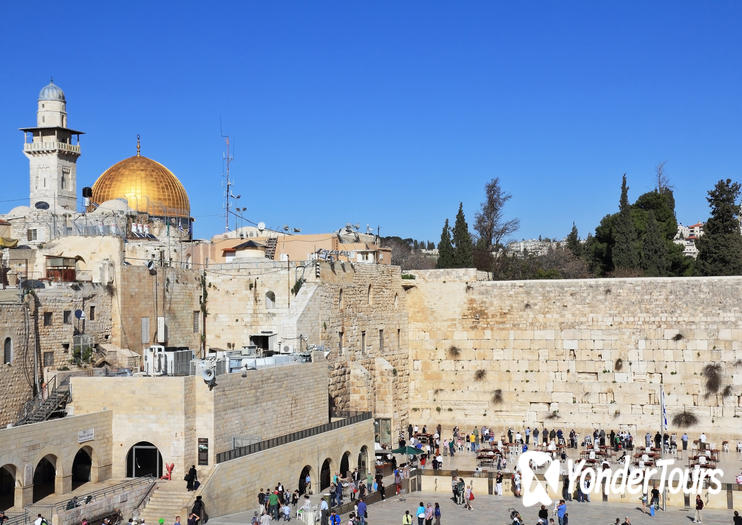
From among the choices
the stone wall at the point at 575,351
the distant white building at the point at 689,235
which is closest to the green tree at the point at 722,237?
the stone wall at the point at 575,351

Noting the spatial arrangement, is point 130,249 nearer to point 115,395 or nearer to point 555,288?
point 115,395

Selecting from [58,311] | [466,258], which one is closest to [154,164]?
[466,258]

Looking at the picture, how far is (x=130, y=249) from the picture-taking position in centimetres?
3005

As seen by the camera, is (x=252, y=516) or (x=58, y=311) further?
(x=58, y=311)

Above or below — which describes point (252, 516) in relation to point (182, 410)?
below

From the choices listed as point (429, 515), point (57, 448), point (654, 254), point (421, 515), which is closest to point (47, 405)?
point (57, 448)

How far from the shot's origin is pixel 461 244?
3841cm

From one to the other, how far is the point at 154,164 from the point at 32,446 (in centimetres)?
2382

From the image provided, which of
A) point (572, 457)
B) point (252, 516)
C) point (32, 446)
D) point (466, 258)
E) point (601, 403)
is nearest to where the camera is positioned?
point (32, 446)

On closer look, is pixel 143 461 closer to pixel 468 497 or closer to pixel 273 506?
pixel 273 506

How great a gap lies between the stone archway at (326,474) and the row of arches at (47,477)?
6214mm

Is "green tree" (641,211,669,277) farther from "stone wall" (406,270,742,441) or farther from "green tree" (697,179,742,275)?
"stone wall" (406,270,742,441)

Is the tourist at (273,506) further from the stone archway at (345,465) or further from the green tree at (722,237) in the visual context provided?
the green tree at (722,237)

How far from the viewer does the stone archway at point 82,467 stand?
1977 centimetres
